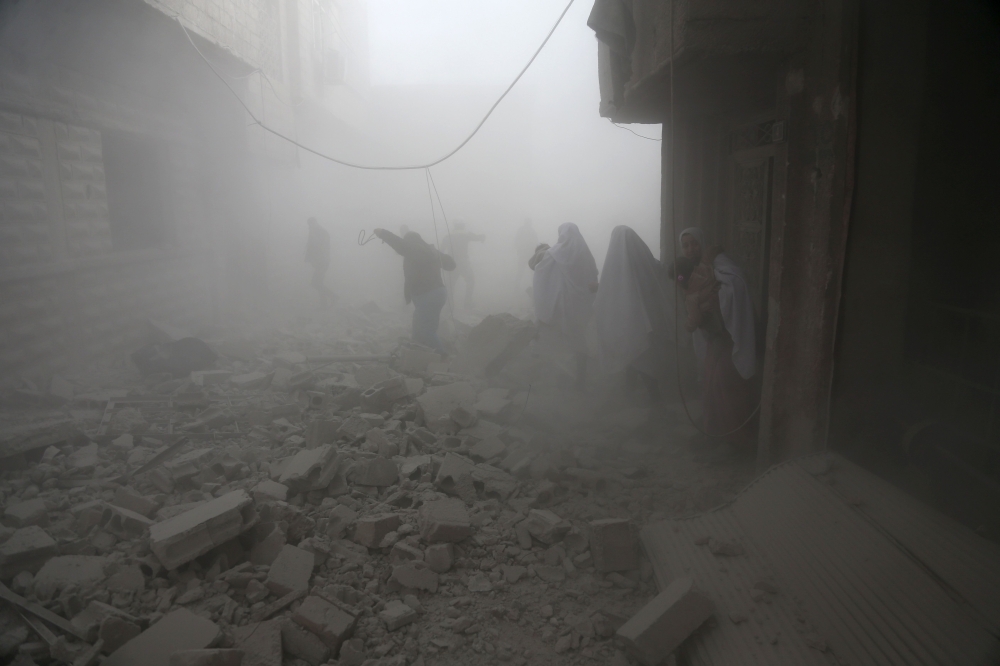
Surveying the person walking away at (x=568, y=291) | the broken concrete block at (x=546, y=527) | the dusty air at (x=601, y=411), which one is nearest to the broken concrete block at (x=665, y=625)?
the dusty air at (x=601, y=411)

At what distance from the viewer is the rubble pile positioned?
2.77 meters

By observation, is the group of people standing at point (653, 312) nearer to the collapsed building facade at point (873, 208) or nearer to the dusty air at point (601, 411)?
the dusty air at point (601, 411)

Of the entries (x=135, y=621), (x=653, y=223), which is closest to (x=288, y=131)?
(x=135, y=621)

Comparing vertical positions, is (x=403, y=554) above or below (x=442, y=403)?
below

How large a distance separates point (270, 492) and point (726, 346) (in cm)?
327

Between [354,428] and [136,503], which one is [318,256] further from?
[136,503]

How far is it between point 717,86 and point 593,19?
1.14 metres

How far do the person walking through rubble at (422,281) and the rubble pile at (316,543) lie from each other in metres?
2.74

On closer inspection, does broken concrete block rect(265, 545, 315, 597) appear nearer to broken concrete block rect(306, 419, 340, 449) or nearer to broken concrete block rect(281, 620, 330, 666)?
broken concrete block rect(281, 620, 330, 666)

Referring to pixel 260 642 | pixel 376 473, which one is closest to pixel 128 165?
pixel 376 473

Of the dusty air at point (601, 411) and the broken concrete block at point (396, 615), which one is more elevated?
the dusty air at point (601, 411)

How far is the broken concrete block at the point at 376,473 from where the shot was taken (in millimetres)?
4055

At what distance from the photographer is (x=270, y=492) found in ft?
12.3

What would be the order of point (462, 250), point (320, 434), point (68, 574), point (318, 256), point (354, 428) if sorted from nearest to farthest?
1. point (68, 574)
2. point (320, 434)
3. point (354, 428)
4. point (318, 256)
5. point (462, 250)
